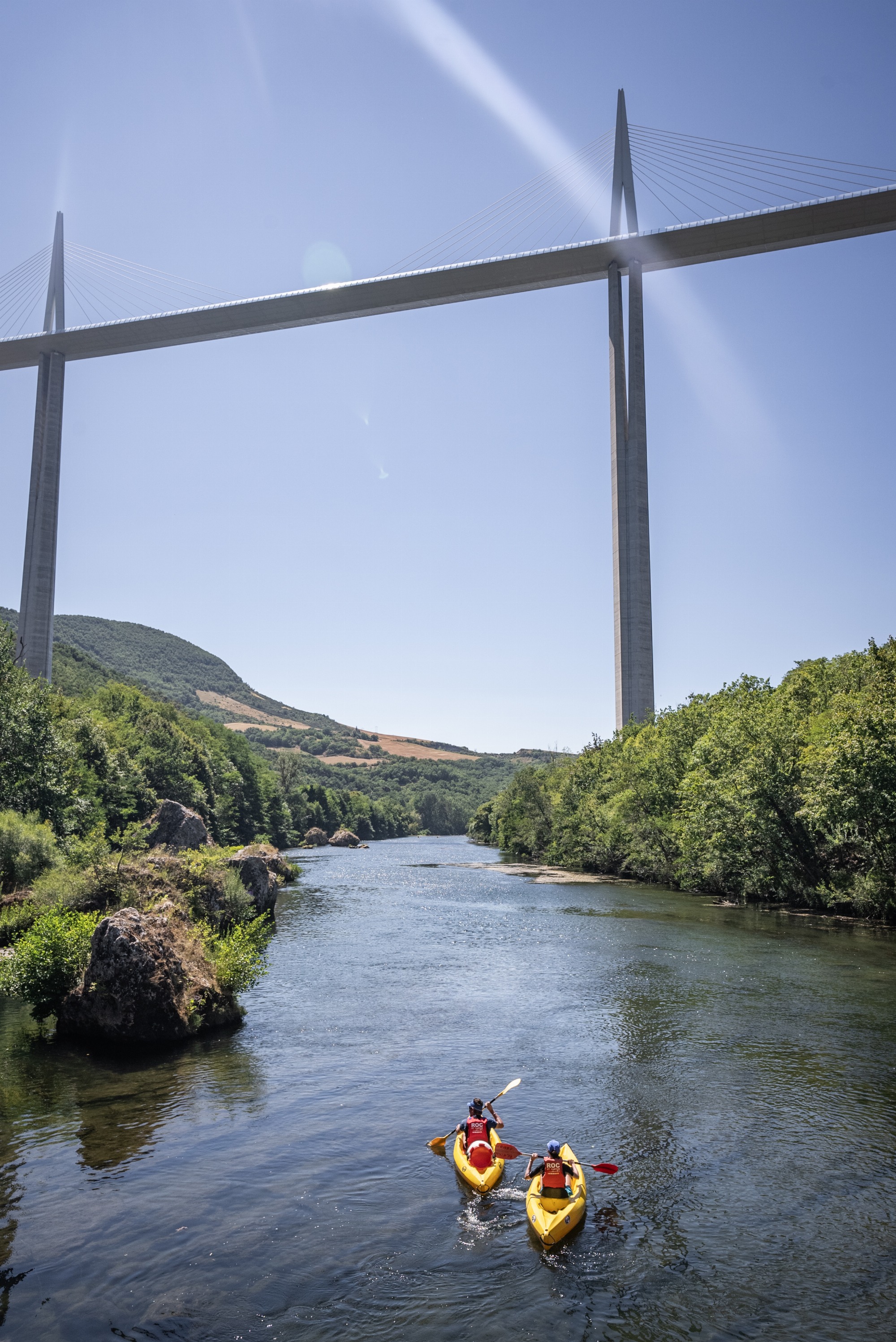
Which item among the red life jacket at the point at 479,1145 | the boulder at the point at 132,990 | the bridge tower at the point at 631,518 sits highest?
the bridge tower at the point at 631,518

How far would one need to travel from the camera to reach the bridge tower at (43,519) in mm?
60125

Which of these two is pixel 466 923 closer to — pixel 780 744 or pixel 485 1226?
pixel 780 744

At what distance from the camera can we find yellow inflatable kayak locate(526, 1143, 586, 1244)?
8.40 metres

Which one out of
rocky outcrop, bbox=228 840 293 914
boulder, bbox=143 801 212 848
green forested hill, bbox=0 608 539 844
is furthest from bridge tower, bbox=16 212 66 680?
rocky outcrop, bbox=228 840 293 914

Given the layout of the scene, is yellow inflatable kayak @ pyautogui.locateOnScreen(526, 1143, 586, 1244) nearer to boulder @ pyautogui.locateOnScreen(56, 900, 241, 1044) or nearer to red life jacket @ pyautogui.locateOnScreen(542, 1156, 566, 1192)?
red life jacket @ pyautogui.locateOnScreen(542, 1156, 566, 1192)

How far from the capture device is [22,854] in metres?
24.0

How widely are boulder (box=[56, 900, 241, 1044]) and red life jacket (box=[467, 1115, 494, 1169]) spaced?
6641 mm

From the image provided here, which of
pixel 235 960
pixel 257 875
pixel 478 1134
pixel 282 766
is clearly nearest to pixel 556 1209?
pixel 478 1134

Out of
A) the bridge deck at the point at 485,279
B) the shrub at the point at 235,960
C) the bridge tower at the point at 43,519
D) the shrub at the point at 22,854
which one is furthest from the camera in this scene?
the bridge tower at the point at 43,519

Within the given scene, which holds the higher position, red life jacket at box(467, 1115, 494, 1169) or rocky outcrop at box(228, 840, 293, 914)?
rocky outcrop at box(228, 840, 293, 914)

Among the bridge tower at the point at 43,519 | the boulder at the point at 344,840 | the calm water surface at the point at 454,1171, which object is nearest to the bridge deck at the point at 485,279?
the bridge tower at the point at 43,519

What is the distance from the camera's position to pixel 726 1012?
1741 cm

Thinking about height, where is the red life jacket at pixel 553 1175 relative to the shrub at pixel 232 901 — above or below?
below

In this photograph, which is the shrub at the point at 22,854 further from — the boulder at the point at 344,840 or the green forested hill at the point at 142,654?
the green forested hill at the point at 142,654
